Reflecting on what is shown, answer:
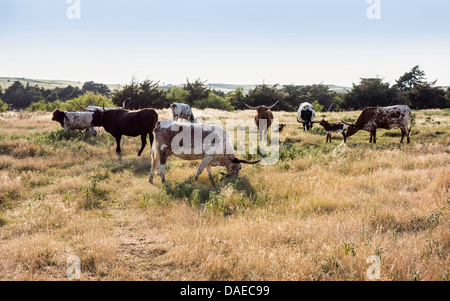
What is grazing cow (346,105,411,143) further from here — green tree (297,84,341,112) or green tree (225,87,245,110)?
green tree (297,84,341,112)

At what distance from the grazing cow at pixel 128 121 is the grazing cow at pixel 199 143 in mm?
3893

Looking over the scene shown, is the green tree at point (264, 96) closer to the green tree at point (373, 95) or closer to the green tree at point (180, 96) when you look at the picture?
the green tree at point (180, 96)

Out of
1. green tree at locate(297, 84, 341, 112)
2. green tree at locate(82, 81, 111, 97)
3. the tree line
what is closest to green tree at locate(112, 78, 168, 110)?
the tree line

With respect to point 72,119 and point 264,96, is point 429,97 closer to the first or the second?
point 264,96

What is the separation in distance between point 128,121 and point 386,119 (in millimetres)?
12816

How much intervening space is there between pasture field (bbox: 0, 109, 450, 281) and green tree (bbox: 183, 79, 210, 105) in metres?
35.7

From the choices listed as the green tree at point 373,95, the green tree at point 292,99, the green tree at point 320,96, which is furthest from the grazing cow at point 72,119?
the green tree at point 320,96

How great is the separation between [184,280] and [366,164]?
736cm

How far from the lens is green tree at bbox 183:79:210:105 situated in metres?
44.0

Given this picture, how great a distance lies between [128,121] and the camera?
1172 cm


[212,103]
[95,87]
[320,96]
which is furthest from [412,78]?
[95,87]

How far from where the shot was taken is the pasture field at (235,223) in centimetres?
369

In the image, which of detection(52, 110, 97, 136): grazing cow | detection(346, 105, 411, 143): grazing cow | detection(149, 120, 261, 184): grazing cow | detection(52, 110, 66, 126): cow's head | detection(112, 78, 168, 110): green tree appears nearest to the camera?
detection(149, 120, 261, 184): grazing cow

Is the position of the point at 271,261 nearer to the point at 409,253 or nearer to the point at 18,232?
the point at 409,253
